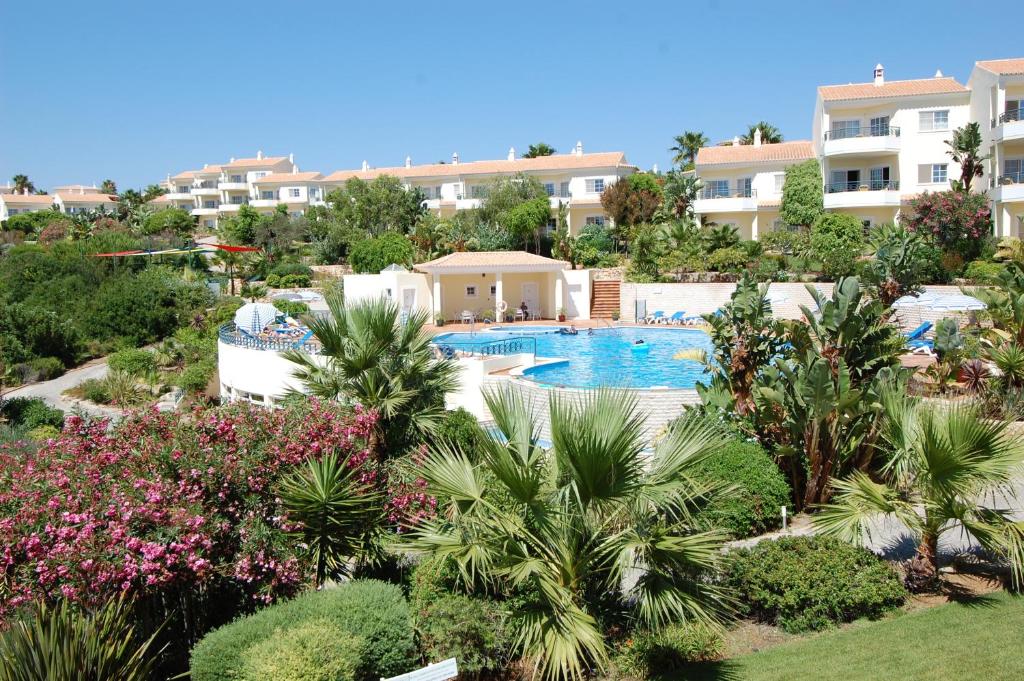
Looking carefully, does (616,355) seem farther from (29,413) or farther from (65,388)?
(65,388)

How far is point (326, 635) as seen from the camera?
7586 millimetres

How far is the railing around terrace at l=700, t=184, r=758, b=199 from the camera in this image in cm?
4722

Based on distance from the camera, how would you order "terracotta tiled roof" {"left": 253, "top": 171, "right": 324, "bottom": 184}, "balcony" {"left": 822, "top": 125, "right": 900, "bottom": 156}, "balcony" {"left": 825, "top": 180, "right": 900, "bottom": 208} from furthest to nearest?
"terracotta tiled roof" {"left": 253, "top": 171, "right": 324, "bottom": 184} < "balcony" {"left": 822, "top": 125, "right": 900, "bottom": 156} < "balcony" {"left": 825, "top": 180, "right": 900, "bottom": 208}

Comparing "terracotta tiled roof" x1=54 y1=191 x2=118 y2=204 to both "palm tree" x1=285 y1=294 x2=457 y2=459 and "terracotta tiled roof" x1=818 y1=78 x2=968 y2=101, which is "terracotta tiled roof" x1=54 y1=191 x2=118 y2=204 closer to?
"terracotta tiled roof" x1=818 y1=78 x2=968 y2=101

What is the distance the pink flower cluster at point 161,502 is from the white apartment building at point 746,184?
1537 inches

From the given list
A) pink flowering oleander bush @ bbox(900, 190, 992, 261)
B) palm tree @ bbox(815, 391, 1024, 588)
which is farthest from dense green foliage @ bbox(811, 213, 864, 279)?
palm tree @ bbox(815, 391, 1024, 588)

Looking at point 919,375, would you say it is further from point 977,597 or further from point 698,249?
point 698,249

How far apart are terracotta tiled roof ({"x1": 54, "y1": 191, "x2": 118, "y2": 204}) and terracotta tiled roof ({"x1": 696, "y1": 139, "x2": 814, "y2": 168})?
259 ft

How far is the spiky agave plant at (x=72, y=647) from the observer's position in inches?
262

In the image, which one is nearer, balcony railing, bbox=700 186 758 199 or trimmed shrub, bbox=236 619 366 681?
trimmed shrub, bbox=236 619 366 681

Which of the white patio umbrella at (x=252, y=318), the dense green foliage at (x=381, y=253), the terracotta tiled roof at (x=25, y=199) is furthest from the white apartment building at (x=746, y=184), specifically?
the terracotta tiled roof at (x=25, y=199)

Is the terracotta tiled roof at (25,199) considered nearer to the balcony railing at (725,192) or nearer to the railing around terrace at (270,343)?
the balcony railing at (725,192)

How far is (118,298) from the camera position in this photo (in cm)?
4062

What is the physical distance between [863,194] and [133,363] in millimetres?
35859
